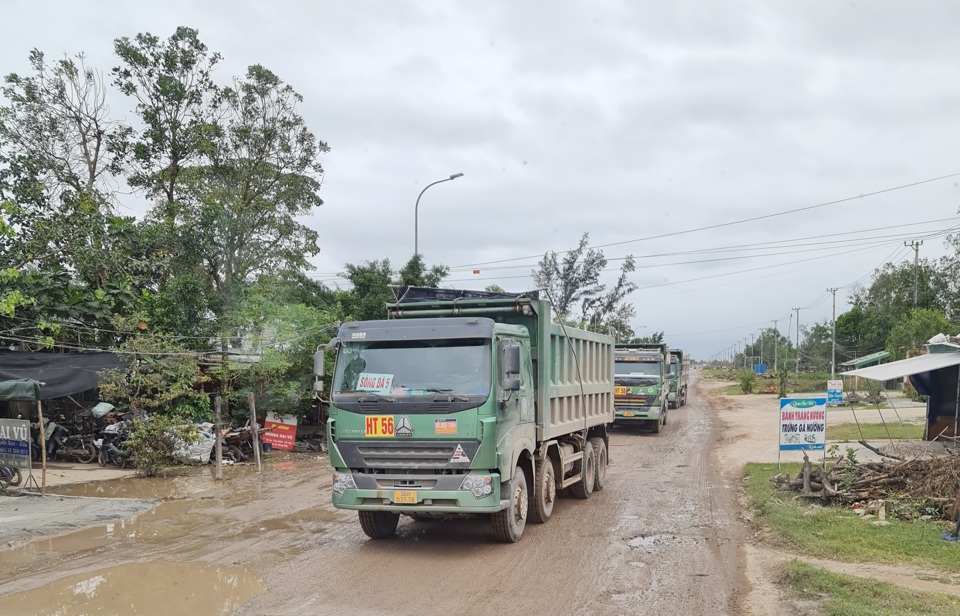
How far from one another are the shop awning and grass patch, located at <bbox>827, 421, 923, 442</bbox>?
5.06 metres

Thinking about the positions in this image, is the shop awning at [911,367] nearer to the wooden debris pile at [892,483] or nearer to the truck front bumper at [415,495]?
the wooden debris pile at [892,483]

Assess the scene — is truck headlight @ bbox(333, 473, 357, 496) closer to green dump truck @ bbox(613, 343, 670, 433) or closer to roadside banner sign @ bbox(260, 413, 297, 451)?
roadside banner sign @ bbox(260, 413, 297, 451)

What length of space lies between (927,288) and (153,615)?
74.3 meters

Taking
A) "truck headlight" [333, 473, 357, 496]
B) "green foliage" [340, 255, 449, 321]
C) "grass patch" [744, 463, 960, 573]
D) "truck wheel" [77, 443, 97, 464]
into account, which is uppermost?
"green foliage" [340, 255, 449, 321]

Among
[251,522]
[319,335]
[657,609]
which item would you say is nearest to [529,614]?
[657,609]

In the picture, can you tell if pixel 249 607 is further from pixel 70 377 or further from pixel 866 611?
pixel 70 377

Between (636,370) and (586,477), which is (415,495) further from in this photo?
(636,370)

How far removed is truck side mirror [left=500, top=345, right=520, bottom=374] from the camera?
768 cm

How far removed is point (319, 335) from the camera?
1916 cm

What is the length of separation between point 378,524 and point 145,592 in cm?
275

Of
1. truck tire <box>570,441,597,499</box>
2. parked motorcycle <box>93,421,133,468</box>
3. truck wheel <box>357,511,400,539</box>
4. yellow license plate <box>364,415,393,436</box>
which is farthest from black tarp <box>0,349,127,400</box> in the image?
truck tire <box>570,441,597,499</box>

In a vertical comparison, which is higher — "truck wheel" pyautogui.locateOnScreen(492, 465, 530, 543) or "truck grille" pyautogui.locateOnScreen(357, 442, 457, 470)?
"truck grille" pyautogui.locateOnScreen(357, 442, 457, 470)

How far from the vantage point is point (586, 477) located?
452 inches

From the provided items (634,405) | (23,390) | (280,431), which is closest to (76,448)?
(23,390)
